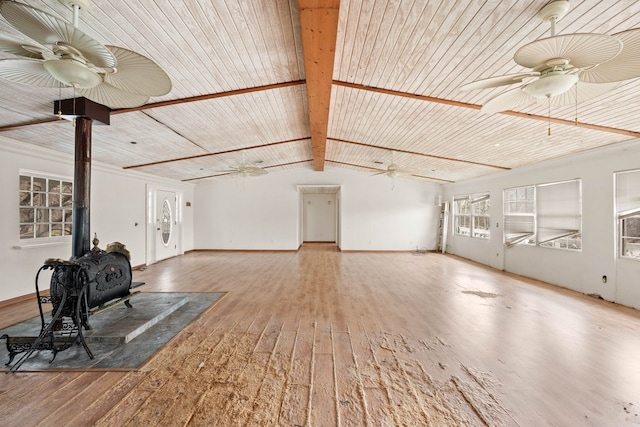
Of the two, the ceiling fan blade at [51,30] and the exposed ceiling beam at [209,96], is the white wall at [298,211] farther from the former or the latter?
the ceiling fan blade at [51,30]

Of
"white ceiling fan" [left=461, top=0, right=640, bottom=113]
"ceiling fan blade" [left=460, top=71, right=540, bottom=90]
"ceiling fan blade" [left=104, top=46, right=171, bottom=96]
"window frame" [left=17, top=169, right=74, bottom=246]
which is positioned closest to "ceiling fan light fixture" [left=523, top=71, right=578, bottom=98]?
"white ceiling fan" [left=461, top=0, right=640, bottom=113]

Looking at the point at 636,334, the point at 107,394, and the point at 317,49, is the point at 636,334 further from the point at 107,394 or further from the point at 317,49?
the point at 107,394

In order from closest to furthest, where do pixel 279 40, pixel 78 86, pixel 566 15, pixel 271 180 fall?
pixel 78 86 → pixel 566 15 → pixel 279 40 → pixel 271 180

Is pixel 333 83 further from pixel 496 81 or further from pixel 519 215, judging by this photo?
pixel 519 215

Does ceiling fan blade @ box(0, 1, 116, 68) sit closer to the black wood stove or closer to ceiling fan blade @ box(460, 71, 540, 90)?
the black wood stove

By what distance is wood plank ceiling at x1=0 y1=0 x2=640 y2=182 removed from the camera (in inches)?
87.6

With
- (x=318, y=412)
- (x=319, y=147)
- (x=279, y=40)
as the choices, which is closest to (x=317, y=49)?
(x=279, y=40)

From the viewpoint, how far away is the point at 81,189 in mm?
3287

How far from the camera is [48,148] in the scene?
4.79m

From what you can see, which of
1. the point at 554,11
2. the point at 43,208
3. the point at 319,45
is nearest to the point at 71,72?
the point at 319,45

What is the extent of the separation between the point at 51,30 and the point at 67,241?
17.7 ft

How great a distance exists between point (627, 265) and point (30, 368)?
7740 millimetres

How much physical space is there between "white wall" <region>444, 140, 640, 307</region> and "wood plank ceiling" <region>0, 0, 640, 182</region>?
0.30 meters

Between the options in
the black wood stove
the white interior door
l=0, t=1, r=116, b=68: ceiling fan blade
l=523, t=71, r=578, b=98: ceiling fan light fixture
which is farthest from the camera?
the white interior door
